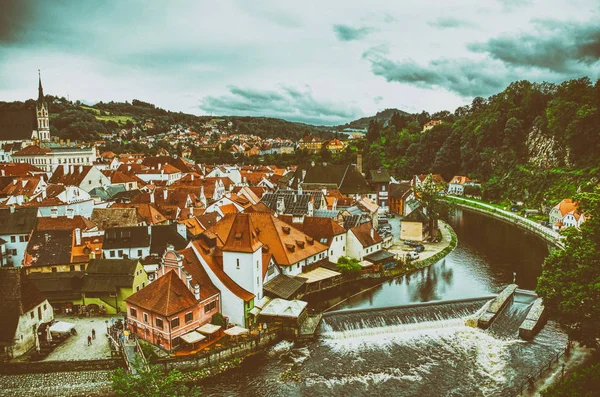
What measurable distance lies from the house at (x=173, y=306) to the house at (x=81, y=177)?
1824 inches

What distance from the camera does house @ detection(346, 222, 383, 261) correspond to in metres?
47.7

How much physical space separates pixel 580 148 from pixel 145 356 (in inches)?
3401

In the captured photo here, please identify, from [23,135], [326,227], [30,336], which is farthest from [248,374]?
[23,135]

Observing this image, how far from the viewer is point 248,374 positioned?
27516mm

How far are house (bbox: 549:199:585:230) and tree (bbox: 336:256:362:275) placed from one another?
34968mm

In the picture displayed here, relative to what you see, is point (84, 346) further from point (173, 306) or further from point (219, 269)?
point (219, 269)

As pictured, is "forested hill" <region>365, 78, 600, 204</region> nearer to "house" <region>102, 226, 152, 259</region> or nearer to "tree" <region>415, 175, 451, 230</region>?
"tree" <region>415, 175, 451, 230</region>

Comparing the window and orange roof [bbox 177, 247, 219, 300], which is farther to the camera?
orange roof [bbox 177, 247, 219, 300]

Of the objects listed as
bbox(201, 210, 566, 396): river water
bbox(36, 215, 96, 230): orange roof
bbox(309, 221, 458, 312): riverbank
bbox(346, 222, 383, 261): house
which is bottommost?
bbox(201, 210, 566, 396): river water

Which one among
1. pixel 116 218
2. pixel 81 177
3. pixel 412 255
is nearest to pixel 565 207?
pixel 412 255

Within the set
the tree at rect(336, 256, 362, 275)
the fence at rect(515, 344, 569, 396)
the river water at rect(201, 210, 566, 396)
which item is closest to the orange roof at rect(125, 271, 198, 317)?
the river water at rect(201, 210, 566, 396)

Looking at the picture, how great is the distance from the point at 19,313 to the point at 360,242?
30869 mm

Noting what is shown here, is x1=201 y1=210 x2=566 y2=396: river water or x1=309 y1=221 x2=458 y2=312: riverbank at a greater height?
x1=309 y1=221 x2=458 y2=312: riverbank

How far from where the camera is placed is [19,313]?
28.3 meters
